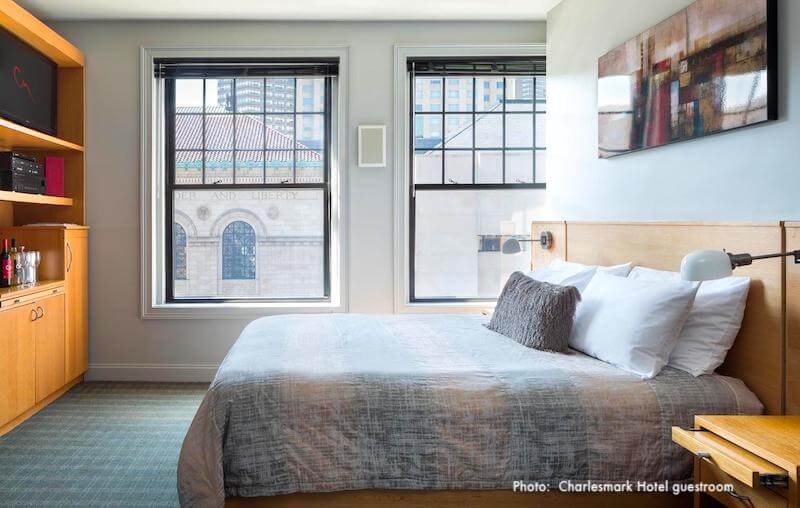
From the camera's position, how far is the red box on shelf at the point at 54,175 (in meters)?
4.29

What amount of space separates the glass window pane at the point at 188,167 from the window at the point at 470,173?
161cm

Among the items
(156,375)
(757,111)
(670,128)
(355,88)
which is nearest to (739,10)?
(757,111)

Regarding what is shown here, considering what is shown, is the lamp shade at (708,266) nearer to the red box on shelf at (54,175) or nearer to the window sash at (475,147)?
the window sash at (475,147)

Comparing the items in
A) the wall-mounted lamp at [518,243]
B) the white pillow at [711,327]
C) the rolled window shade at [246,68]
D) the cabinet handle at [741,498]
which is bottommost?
the cabinet handle at [741,498]

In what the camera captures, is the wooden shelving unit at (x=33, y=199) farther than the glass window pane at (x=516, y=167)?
No

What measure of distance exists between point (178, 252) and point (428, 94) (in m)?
2.23

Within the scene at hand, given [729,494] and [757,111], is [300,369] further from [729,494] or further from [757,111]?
[757,111]

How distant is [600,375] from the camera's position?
2242 millimetres

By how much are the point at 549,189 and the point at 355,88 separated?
1.58 meters

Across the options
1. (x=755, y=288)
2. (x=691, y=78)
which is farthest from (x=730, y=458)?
(x=691, y=78)

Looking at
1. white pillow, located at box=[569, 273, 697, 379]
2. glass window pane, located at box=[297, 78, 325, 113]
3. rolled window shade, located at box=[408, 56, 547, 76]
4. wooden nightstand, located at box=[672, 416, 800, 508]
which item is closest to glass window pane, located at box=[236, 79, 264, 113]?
glass window pane, located at box=[297, 78, 325, 113]

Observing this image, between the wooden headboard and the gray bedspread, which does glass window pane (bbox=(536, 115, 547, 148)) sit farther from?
the gray bedspread

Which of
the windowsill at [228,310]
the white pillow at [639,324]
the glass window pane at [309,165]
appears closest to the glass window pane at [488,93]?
the glass window pane at [309,165]

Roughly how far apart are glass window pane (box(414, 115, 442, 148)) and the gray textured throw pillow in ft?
6.37
